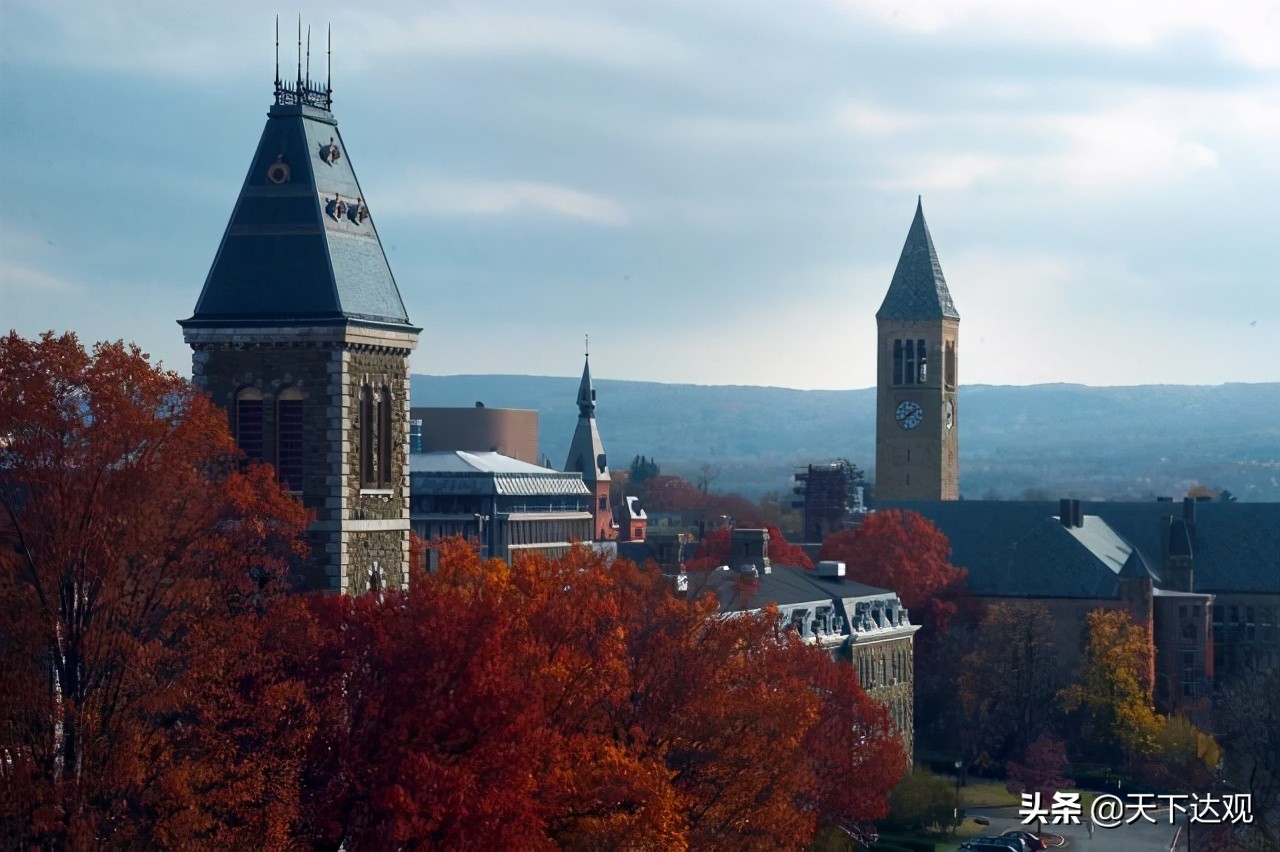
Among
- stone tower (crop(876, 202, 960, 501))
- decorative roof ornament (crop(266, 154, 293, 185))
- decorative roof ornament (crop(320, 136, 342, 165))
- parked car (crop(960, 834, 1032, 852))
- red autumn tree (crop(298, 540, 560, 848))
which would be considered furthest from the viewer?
stone tower (crop(876, 202, 960, 501))

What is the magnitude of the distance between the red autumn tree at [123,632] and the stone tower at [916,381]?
116455 millimetres

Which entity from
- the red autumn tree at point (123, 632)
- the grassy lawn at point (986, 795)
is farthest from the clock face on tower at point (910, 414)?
the red autumn tree at point (123, 632)

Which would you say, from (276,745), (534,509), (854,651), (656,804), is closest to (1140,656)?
(854,651)

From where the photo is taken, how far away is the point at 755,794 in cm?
5953

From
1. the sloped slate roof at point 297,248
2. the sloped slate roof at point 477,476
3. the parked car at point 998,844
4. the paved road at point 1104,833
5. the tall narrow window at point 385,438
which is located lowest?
the paved road at point 1104,833

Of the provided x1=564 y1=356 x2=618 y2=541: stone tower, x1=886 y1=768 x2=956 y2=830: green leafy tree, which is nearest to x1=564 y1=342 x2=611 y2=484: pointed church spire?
x1=564 y1=356 x2=618 y2=541: stone tower

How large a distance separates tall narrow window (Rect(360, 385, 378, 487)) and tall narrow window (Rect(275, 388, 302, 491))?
1369 mm

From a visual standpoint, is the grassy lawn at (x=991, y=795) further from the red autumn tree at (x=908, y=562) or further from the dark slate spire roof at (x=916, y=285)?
the dark slate spire roof at (x=916, y=285)

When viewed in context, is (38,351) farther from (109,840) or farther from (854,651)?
(854,651)

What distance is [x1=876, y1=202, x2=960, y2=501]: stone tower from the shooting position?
15950 centimetres

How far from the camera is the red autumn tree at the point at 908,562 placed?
125312mm

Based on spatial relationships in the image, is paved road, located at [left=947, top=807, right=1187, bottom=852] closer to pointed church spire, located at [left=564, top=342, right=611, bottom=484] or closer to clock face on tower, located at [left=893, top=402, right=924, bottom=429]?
clock face on tower, located at [left=893, top=402, right=924, bottom=429]

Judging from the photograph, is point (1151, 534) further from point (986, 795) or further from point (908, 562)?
point (986, 795)

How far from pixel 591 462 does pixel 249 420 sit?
144 metres
